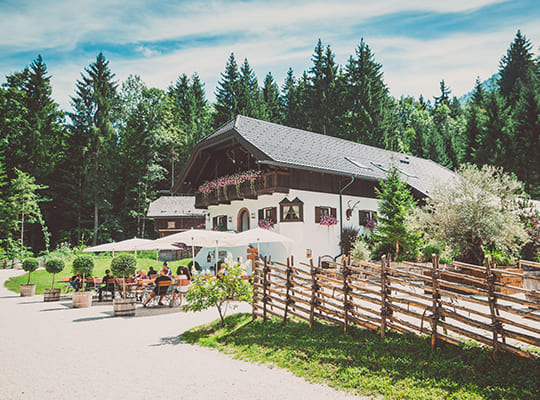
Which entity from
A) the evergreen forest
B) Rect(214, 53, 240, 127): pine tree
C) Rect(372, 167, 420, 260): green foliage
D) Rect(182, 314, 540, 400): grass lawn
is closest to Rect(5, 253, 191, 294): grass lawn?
Rect(372, 167, 420, 260): green foliage

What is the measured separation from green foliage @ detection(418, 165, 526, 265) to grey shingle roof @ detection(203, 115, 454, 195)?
14.3ft

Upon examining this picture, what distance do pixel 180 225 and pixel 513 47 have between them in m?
45.2

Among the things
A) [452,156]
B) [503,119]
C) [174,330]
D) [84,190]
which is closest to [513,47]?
[452,156]

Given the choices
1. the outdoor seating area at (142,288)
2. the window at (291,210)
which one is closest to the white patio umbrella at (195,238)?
the outdoor seating area at (142,288)

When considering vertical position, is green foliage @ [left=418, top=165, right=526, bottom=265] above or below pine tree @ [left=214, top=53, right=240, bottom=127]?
below

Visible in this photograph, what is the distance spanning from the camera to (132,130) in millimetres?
45781

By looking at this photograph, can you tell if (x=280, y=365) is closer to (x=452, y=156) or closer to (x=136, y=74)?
(x=452, y=156)

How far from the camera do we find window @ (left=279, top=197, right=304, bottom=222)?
1884 cm

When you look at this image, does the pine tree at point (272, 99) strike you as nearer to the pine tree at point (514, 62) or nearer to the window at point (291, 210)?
the pine tree at point (514, 62)

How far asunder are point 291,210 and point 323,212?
5.97 ft

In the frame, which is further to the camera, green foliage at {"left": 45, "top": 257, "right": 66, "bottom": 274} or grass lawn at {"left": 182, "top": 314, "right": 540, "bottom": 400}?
green foliage at {"left": 45, "top": 257, "right": 66, "bottom": 274}

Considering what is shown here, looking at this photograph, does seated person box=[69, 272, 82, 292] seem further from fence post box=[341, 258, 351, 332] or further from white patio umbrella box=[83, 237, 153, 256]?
fence post box=[341, 258, 351, 332]

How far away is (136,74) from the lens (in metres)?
48.1

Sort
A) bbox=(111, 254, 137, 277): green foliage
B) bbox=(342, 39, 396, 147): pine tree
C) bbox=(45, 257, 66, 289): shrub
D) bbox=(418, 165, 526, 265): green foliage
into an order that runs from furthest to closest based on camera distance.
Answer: bbox=(342, 39, 396, 147): pine tree, bbox=(45, 257, 66, 289): shrub, bbox=(111, 254, 137, 277): green foliage, bbox=(418, 165, 526, 265): green foliage
